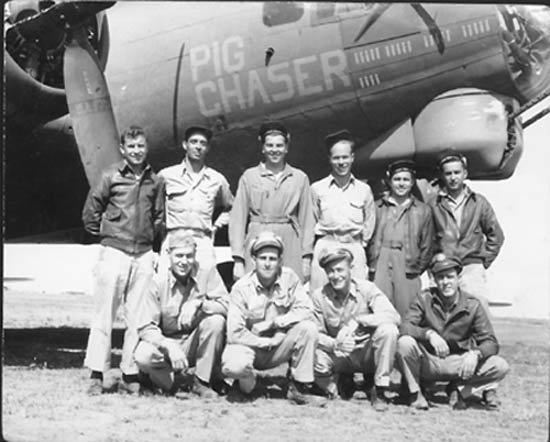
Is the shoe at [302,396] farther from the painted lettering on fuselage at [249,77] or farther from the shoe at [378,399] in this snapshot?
the painted lettering on fuselage at [249,77]

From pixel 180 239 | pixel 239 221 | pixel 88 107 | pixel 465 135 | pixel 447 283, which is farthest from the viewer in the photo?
pixel 465 135

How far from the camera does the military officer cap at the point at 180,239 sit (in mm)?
6109

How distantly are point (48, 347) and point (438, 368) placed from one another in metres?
5.37

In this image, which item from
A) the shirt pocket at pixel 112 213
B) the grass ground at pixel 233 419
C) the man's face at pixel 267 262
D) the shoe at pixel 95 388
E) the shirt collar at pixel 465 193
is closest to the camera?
the grass ground at pixel 233 419

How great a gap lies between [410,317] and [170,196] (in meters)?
2.11

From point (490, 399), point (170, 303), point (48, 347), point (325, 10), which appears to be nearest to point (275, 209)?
point (170, 303)

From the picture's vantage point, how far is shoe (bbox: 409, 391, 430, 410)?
19.2ft

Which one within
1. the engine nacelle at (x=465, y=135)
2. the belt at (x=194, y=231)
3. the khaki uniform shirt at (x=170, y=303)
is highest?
the engine nacelle at (x=465, y=135)

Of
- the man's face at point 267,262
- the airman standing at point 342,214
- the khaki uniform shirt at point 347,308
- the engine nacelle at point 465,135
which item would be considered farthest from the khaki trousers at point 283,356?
the engine nacelle at point 465,135

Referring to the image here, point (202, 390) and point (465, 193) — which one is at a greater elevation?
point (465, 193)

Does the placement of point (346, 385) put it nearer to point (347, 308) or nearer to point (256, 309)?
point (347, 308)

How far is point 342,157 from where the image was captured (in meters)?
6.55

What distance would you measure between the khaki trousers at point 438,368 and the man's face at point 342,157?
1464mm

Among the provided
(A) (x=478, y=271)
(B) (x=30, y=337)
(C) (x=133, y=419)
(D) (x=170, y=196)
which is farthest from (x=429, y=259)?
(B) (x=30, y=337)
